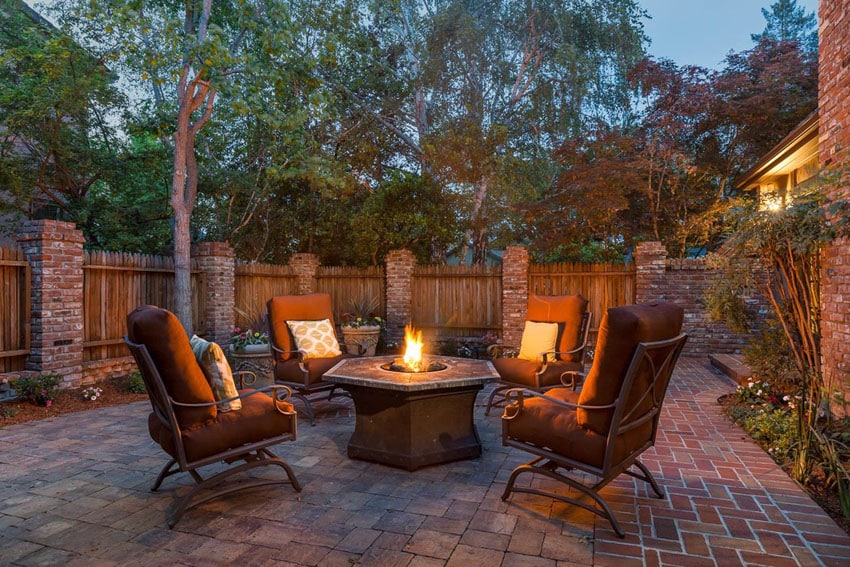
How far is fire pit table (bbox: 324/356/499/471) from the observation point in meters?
3.36

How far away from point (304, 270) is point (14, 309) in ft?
16.5

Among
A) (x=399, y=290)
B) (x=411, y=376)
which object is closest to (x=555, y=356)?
(x=411, y=376)

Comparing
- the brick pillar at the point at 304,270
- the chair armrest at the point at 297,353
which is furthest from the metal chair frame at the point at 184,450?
the brick pillar at the point at 304,270

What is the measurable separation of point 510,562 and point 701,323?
735 centimetres

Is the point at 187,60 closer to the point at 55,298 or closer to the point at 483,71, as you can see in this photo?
the point at 55,298

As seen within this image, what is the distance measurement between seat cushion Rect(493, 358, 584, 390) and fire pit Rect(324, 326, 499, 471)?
90cm

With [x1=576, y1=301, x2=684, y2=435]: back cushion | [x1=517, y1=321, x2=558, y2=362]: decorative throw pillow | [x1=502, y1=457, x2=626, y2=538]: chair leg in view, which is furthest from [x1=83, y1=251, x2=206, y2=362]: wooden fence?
[x1=576, y1=301, x2=684, y2=435]: back cushion

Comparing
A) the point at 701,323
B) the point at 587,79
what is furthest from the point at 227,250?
the point at 587,79

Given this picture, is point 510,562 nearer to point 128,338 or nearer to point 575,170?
point 128,338

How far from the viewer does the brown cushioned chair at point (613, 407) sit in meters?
2.40

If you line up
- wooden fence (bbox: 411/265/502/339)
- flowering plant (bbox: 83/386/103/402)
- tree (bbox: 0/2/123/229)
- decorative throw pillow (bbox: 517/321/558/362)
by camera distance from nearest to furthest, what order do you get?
decorative throw pillow (bbox: 517/321/558/362), flowering plant (bbox: 83/386/103/402), tree (bbox: 0/2/123/229), wooden fence (bbox: 411/265/502/339)

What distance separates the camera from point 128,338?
270 cm

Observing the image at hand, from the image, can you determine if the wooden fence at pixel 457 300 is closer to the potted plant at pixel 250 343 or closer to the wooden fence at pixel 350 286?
the wooden fence at pixel 350 286

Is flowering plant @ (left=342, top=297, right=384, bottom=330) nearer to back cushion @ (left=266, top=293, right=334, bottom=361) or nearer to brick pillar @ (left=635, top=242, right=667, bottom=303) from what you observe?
back cushion @ (left=266, top=293, right=334, bottom=361)
